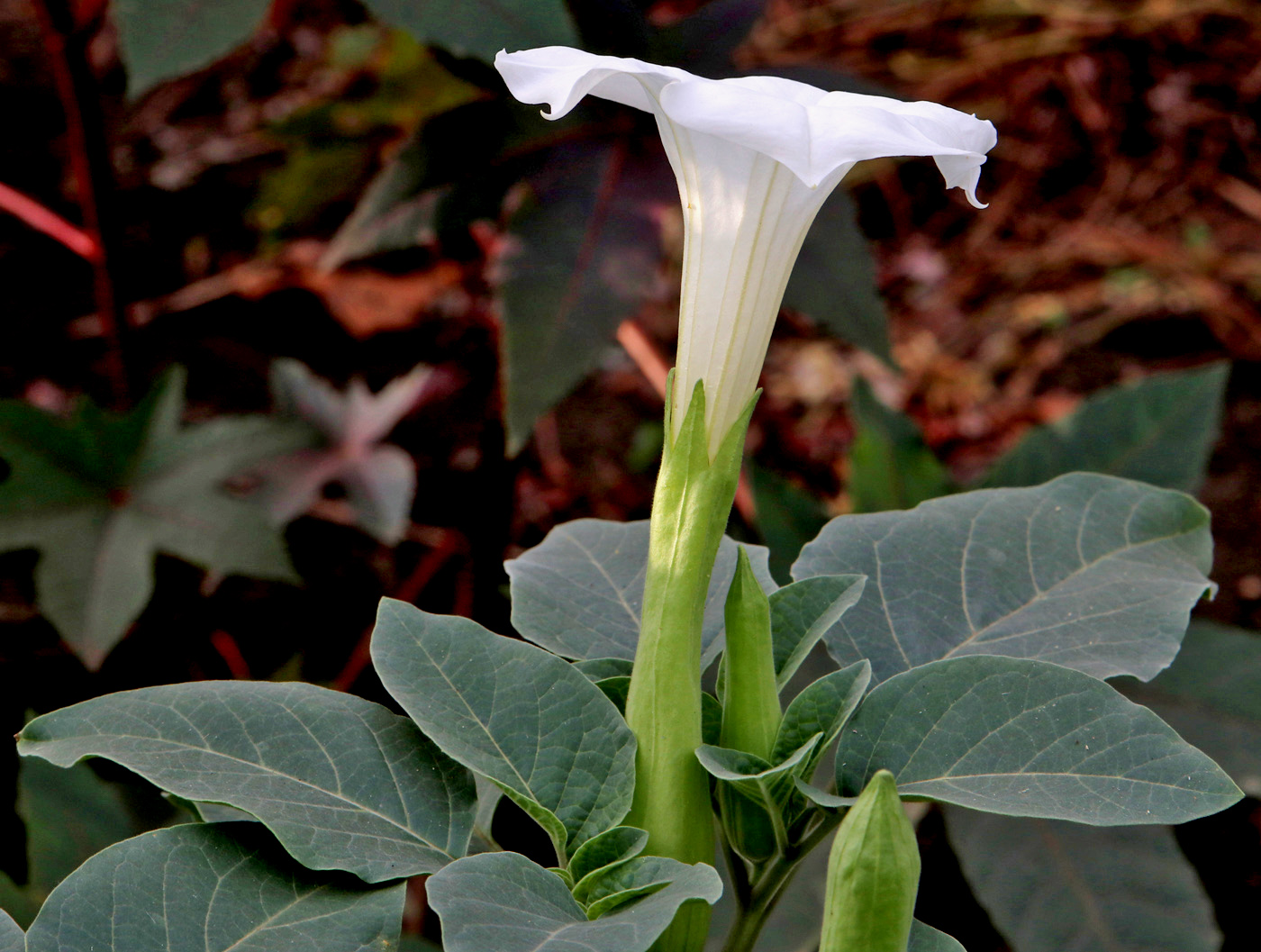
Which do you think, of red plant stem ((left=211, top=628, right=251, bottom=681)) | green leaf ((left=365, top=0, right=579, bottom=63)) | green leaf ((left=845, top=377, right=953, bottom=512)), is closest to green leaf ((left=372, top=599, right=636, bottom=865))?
green leaf ((left=365, top=0, right=579, bottom=63))

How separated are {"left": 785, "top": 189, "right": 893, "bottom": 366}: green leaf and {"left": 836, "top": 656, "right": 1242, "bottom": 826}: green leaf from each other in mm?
601

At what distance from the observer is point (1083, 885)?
2.50 ft

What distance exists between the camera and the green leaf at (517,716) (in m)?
0.43

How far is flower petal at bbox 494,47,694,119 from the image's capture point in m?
0.36

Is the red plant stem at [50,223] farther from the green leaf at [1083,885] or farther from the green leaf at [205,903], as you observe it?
the green leaf at [1083,885]

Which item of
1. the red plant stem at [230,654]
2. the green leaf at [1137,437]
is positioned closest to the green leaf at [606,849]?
the green leaf at [1137,437]

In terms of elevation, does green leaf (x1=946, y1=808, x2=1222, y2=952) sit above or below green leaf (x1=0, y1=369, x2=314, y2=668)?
below

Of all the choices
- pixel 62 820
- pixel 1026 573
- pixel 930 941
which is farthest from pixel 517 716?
pixel 62 820

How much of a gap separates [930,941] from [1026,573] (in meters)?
0.24

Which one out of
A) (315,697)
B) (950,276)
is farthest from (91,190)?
(950,276)

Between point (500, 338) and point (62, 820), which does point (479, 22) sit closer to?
point (500, 338)

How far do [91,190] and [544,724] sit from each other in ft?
3.15

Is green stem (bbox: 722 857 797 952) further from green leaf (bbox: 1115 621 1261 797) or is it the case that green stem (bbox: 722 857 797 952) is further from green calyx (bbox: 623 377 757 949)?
green leaf (bbox: 1115 621 1261 797)

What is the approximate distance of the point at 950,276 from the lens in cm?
238
